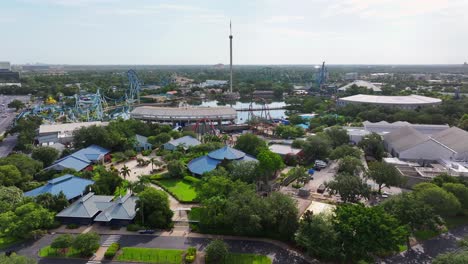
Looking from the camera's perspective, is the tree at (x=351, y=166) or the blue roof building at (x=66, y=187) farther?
the tree at (x=351, y=166)

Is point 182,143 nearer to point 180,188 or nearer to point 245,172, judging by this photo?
point 180,188

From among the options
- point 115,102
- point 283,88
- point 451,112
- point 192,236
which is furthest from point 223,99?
point 192,236

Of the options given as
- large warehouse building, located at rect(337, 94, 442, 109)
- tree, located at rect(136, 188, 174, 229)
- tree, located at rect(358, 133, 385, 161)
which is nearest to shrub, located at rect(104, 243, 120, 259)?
tree, located at rect(136, 188, 174, 229)

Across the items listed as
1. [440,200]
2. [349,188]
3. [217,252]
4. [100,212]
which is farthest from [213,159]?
[440,200]

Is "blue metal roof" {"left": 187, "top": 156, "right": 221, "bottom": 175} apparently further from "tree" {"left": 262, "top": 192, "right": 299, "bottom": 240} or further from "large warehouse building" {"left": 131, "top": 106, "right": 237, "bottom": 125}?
"large warehouse building" {"left": 131, "top": 106, "right": 237, "bottom": 125}

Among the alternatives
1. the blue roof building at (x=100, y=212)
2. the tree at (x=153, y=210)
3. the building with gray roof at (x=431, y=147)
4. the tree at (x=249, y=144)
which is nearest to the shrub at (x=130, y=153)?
the tree at (x=249, y=144)

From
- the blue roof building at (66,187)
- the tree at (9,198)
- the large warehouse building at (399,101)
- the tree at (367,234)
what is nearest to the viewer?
the tree at (367,234)

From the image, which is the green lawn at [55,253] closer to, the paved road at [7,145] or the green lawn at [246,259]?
the green lawn at [246,259]
